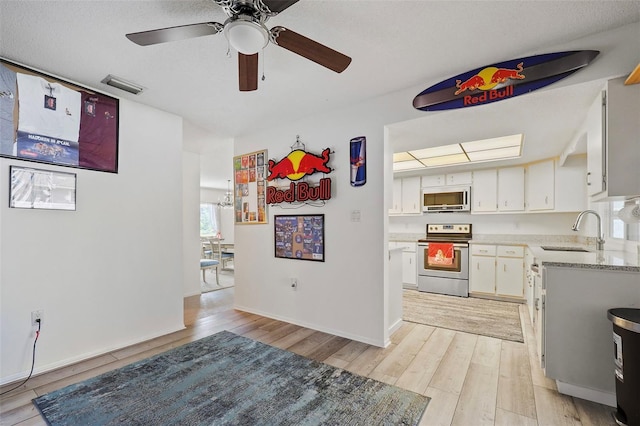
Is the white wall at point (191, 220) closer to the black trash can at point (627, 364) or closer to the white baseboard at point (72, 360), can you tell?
the white baseboard at point (72, 360)

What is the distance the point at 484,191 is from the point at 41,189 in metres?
5.91

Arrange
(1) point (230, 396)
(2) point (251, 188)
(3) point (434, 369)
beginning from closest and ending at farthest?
(1) point (230, 396) < (3) point (434, 369) < (2) point (251, 188)

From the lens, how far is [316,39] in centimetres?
207

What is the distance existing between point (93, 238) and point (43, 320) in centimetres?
77

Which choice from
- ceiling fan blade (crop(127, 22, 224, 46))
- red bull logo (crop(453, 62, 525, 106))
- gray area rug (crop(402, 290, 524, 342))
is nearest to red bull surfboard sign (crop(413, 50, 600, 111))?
red bull logo (crop(453, 62, 525, 106))

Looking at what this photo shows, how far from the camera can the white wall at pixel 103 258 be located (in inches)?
91.4

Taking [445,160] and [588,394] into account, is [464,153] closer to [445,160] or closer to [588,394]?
[445,160]

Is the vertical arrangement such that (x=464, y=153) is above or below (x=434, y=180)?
above

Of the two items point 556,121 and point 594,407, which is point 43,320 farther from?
point 556,121

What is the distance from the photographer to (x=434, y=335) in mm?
3156

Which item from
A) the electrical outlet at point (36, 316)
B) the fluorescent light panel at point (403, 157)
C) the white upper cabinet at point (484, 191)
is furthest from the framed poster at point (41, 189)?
the white upper cabinet at point (484, 191)

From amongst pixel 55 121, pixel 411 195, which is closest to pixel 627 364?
pixel 411 195

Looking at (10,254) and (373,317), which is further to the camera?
(373,317)

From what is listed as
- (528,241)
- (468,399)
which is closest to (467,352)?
(468,399)
